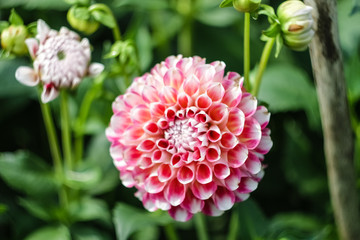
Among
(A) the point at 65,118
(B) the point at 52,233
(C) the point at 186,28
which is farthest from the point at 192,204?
(C) the point at 186,28

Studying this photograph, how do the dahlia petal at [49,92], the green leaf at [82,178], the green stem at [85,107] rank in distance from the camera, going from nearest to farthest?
the dahlia petal at [49,92], the green stem at [85,107], the green leaf at [82,178]

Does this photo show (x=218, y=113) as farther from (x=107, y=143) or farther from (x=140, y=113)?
(x=107, y=143)

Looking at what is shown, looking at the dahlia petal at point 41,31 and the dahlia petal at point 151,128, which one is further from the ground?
the dahlia petal at point 41,31

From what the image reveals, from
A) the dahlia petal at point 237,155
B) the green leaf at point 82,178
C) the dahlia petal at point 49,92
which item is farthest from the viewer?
the green leaf at point 82,178

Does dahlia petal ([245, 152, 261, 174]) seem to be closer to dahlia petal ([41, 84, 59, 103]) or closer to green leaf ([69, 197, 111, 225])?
dahlia petal ([41, 84, 59, 103])

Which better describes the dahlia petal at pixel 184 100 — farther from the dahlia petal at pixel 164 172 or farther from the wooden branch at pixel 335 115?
the wooden branch at pixel 335 115

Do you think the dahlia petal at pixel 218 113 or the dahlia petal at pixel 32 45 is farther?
the dahlia petal at pixel 32 45

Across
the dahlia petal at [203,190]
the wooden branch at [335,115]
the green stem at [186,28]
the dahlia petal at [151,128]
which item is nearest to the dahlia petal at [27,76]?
the dahlia petal at [151,128]

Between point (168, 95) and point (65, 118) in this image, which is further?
point (65, 118)
